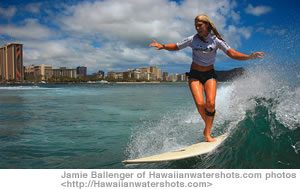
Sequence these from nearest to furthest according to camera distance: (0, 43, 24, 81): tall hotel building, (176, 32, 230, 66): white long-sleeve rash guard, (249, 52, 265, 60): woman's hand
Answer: (249, 52, 265, 60): woman's hand → (176, 32, 230, 66): white long-sleeve rash guard → (0, 43, 24, 81): tall hotel building

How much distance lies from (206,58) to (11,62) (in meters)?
184

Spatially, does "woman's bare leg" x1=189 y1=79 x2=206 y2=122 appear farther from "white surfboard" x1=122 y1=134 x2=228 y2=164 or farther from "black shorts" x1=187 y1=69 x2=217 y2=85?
"white surfboard" x1=122 y1=134 x2=228 y2=164

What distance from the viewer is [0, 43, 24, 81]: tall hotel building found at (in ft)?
486

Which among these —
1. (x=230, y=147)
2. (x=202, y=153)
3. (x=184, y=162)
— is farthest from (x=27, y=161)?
(x=230, y=147)

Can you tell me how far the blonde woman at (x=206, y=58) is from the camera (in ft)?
13.2

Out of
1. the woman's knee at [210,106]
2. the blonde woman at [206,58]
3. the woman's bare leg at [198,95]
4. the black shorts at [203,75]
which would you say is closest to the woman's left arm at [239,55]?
the blonde woman at [206,58]

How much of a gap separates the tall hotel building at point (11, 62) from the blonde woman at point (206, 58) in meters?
173

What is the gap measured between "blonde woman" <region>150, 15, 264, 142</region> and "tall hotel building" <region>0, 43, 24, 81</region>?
172754 millimetres

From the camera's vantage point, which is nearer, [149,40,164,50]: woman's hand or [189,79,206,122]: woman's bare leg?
[189,79,206,122]: woman's bare leg

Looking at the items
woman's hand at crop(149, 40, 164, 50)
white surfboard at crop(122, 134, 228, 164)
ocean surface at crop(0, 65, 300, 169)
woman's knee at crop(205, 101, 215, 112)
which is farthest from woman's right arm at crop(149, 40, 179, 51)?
ocean surface at crop(0, 65, 300, 169)

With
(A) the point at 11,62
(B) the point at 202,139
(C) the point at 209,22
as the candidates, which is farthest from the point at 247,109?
(A) the point at 11,62

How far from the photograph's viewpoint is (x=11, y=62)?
154 m

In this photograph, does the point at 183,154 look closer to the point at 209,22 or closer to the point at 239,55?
the point at 239,55

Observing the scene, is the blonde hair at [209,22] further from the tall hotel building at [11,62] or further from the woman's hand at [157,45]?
the tall hotel building at [11,62]
